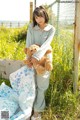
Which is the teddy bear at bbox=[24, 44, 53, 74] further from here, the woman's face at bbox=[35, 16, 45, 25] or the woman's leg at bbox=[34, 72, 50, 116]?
the woman's face at bbox=[35, 16, 45, 25]

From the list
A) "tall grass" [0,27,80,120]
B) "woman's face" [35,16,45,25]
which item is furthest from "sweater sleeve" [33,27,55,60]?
"tall grass" [0,27,80,120]

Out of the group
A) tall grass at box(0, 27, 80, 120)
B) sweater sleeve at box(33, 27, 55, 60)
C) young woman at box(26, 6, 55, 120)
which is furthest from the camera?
tall grass at box(0, 27, 80, 120)

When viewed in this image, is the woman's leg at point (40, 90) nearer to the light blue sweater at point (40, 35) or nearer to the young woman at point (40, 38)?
the young woman at point (40, 38)

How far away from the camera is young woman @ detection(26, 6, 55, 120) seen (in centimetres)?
455

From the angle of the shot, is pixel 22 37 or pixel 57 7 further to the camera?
pixel 22 37

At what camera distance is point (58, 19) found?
6.05 m

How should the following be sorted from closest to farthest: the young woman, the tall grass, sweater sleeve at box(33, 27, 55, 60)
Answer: sweater sleeve at box(33, 27, 55, 60) → the young woman → the tall grass

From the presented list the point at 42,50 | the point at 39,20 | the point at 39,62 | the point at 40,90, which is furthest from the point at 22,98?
the point at 39,20

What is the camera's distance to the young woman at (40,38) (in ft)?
14.9

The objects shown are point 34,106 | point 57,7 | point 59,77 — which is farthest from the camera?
point 57,7

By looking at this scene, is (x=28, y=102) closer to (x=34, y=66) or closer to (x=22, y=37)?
(x=34, y=66)

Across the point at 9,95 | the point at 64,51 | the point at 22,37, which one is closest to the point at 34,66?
the point at 9,95

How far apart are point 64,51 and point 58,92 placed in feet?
2.39

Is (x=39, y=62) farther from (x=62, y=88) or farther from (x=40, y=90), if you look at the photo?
(x=62, y=88)
